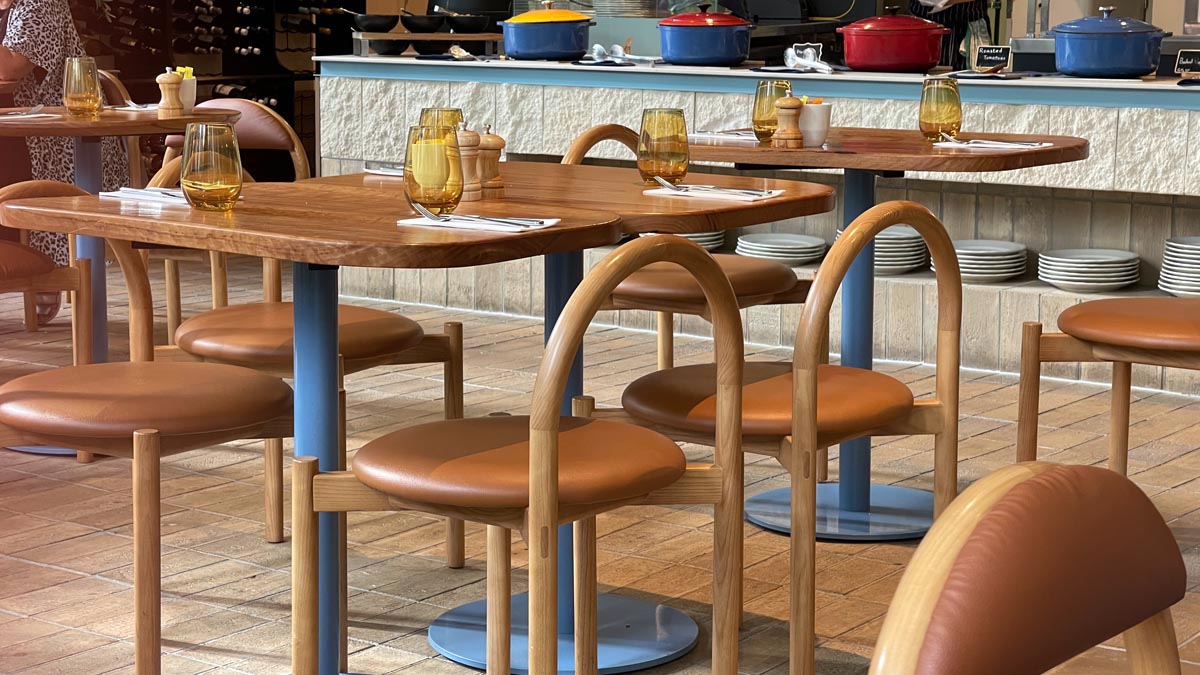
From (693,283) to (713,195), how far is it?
70 cm

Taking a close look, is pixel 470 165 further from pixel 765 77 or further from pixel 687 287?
pixel 765 77

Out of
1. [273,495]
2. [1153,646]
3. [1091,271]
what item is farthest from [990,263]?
[1153,646]

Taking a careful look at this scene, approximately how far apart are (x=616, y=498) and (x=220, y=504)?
6.37 ft

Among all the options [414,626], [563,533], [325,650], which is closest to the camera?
[325,650]

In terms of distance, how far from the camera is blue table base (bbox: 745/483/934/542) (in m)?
3.41

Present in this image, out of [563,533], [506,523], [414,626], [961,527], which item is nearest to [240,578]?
[414,626]

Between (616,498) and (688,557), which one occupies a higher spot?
(616,498)

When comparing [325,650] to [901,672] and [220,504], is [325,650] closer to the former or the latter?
[220,504]

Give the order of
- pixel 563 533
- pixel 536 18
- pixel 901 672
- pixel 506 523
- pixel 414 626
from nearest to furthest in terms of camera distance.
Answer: pixel 901 672
pixel 506 523
pixel 563 533
pixel 414 626
pixel 536 18

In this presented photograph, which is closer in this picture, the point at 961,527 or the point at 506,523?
the point at 961,527

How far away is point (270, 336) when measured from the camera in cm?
290

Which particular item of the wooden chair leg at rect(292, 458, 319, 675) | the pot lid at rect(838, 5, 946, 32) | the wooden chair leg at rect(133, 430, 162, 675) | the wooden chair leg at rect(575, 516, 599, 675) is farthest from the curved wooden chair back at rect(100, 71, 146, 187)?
the wooden chair leg at rect(292, 458, 319, 675)

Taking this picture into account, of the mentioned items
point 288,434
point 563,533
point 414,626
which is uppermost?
point 288,434

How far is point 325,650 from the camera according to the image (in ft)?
7.84
